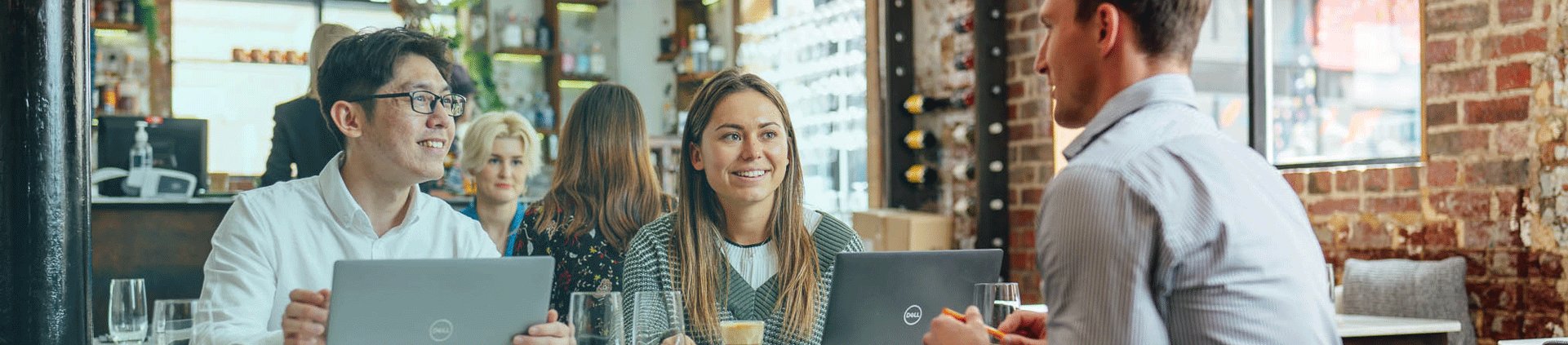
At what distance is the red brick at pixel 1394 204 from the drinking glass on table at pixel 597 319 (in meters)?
2.98

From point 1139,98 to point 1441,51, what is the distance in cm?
300

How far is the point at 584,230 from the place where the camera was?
2.76 metres

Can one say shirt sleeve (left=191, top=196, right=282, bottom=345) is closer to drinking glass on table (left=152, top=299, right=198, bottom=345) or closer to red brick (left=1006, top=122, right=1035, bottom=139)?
drinking glass on table (left=152, top=299, right=198, bottom=345)

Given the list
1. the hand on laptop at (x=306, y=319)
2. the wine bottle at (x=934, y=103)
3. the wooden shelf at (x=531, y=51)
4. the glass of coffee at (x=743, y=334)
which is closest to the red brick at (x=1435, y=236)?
the wine bottle at (x=934, y=103)

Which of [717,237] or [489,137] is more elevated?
[489,137]

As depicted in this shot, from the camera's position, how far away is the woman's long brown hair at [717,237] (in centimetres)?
249

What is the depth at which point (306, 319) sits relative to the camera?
204 cm

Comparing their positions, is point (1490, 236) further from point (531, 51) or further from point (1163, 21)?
point (531, 51)

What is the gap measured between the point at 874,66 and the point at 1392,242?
236 cm

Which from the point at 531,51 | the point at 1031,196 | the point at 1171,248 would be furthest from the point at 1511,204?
the point at 531,51

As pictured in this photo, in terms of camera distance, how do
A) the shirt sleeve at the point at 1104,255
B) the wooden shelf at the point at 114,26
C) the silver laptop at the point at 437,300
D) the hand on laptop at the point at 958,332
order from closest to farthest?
the shirt sleeve at the point at 1104,255 < the hand on laptop at the point at 958,332 < the silver laptop at the point at 437,300 < the wooden shelf at the point at 114,26

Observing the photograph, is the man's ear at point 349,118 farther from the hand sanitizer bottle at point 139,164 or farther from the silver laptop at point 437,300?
the hand sanitizer bottle at point 139,164

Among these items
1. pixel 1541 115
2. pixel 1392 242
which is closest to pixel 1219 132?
pixel 1541 115

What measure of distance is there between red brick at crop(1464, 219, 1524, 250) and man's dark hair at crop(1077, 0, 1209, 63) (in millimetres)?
2859
